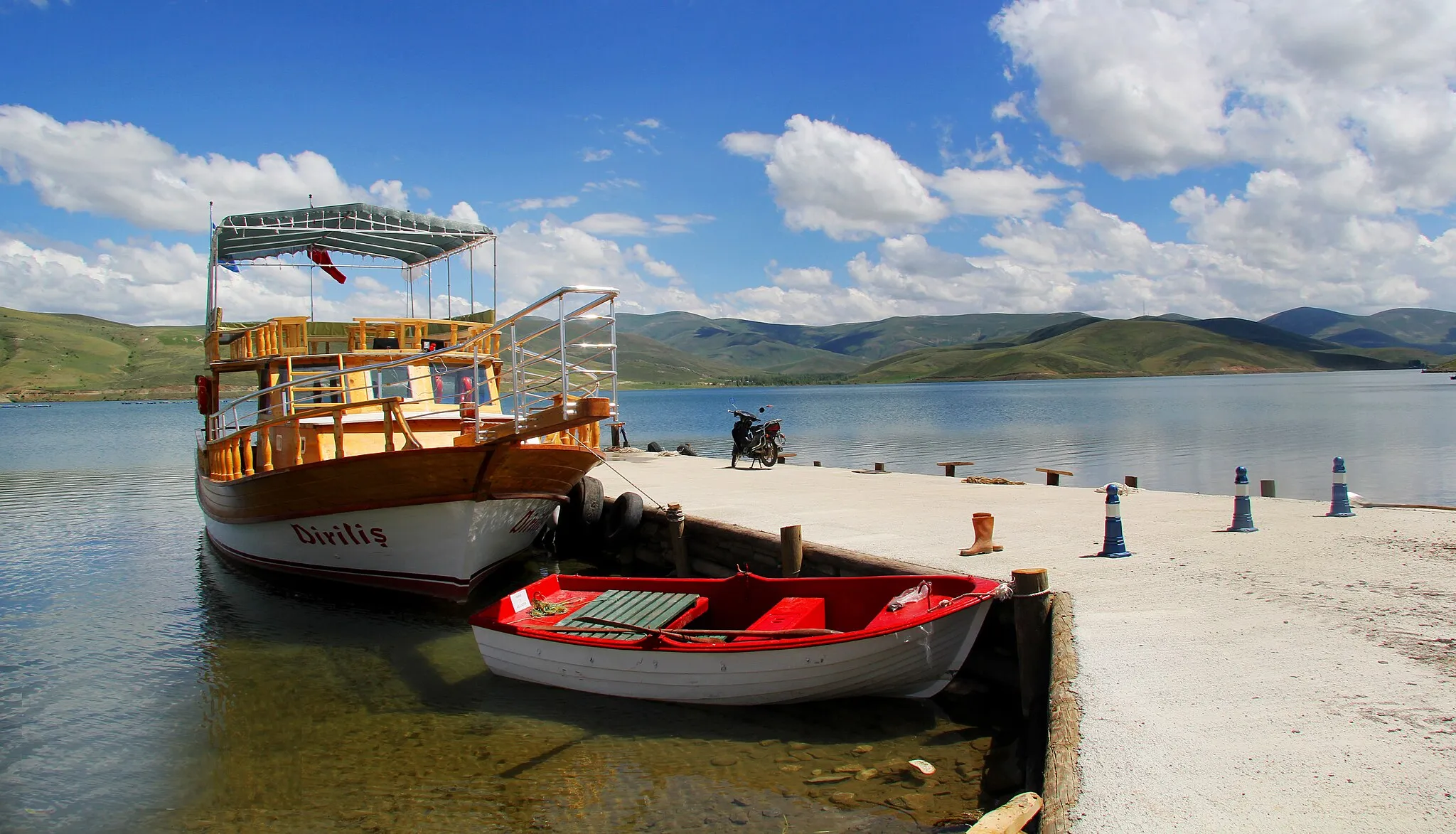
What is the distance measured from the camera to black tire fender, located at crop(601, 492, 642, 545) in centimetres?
1566

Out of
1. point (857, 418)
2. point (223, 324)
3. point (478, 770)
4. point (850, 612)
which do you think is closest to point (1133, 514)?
point (850, 612)

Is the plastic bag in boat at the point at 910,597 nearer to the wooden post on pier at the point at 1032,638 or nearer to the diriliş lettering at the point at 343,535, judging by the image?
the wooden post on pier at the point at 1032,638

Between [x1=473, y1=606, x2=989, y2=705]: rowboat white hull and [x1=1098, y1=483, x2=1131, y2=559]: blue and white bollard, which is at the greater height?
[x1=1098, y1=483, x2=1131, y2=559]: blue and white bollard

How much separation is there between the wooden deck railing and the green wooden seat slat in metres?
3.69

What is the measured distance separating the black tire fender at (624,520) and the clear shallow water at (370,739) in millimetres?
3327

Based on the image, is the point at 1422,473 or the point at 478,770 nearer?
the point at 478,770

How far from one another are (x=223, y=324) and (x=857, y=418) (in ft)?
186

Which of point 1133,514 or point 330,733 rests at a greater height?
point 1133,514

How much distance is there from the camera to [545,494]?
1387 centimetres

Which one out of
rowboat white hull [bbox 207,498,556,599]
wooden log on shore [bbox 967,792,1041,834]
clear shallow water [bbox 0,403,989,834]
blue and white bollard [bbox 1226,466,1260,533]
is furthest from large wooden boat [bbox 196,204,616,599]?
blue and white bollard [bbox 1226,466,1260,533]

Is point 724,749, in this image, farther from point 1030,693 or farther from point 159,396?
point 159,396

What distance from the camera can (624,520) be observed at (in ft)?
51.5

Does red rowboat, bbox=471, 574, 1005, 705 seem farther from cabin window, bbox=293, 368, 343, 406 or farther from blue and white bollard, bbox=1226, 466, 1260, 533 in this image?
cabin window, bbox=293, 368, 343, 406

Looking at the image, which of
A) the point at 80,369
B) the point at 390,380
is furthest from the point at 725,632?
the point at 80,369
